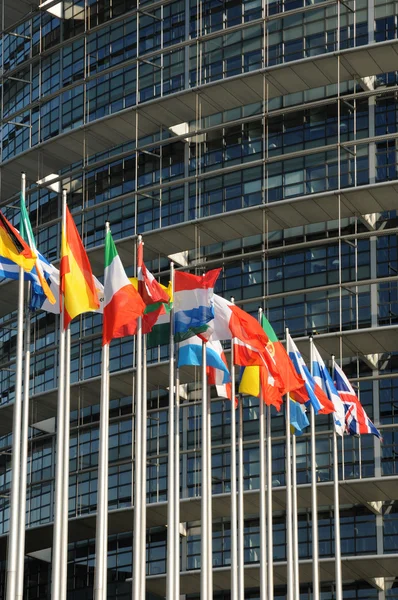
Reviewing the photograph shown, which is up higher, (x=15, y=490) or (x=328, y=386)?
(x=328, y=386)

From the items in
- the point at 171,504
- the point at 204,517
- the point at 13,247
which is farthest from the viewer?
the point at 204,517

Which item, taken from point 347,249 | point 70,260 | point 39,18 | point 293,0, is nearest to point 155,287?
point 70,260

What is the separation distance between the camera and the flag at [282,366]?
113ft

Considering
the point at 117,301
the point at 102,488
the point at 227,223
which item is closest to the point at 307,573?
the point at 227,223

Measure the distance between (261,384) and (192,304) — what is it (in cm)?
492

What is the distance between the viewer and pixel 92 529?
182 feet

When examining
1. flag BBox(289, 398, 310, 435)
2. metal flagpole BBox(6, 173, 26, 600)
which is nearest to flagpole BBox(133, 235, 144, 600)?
metal flagpole BBox(6, 173, 26, 600)

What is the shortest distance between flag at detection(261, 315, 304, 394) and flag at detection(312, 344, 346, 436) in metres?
3.21

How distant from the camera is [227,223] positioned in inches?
2096

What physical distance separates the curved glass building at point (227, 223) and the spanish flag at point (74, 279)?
23.7 metres

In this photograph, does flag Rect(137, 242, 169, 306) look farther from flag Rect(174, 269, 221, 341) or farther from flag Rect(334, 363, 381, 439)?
flag Rect(334, 363, 381, 439)

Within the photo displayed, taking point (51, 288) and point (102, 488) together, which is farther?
point (51, 288)

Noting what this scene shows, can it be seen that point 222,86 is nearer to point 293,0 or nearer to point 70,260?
point 293,0

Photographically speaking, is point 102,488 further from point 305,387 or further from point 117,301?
point 305,387
